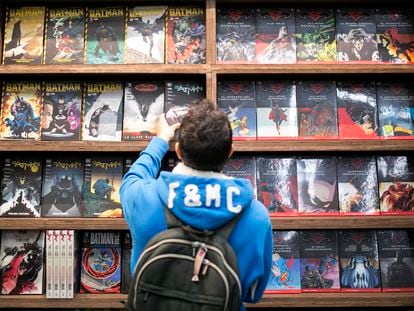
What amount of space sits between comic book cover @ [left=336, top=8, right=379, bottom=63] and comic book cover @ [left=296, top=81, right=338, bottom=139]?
0.62ft

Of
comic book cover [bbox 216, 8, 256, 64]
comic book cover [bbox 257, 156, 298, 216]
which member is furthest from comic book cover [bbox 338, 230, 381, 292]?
comic book cover [bbox 216, 8, 256, 64]

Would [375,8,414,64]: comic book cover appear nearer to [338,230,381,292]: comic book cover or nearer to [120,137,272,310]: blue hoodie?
[338,230,381,292]: comic book cover

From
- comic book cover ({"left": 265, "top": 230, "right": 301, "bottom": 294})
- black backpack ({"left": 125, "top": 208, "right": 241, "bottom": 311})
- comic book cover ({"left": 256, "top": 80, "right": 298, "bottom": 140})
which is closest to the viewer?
black backpack ({"left": 125, "top": 208, "right": 241, "bottom": 311})

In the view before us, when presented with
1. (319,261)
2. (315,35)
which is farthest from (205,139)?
(315,35)

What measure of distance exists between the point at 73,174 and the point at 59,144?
214 mm

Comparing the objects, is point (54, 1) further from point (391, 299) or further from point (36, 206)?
point (391, 299)

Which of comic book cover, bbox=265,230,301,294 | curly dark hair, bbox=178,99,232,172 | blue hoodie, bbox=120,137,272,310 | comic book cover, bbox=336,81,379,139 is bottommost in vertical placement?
comic book cover, bbox=265,230,301,294

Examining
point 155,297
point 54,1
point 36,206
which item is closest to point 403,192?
point 155,297

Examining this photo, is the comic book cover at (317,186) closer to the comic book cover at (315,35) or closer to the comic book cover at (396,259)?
the comic book cover at (396,259)

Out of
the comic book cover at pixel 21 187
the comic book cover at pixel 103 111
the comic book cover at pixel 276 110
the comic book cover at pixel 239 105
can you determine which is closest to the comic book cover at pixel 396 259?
the comic book cover at pixel 276 110

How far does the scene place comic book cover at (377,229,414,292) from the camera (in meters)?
1.93

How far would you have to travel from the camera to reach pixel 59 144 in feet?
6.16

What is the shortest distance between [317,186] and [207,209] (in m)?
1.13

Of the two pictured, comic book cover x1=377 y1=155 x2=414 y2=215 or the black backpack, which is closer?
the black backpack
